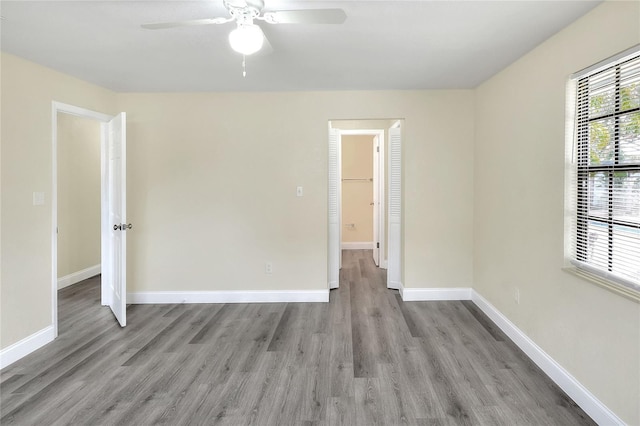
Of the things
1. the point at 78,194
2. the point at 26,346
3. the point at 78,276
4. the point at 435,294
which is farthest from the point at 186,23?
the point at 78,276

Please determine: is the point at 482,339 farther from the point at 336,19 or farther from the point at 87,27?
the point at 87,27

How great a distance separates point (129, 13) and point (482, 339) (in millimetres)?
3567

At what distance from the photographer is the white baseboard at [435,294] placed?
3.71m

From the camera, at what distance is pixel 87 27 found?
2.13 meters

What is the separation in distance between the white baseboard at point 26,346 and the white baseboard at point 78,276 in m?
1.79

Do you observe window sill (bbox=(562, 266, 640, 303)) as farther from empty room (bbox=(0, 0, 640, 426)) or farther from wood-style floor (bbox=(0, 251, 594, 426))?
wood-style floor (bbox=(0, 251, 594, 426))

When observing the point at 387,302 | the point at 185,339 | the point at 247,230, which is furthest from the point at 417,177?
the point at 185,339

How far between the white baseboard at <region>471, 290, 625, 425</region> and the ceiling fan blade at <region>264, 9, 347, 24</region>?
8.29ft

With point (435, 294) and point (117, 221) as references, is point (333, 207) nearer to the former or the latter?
point (435, 294)

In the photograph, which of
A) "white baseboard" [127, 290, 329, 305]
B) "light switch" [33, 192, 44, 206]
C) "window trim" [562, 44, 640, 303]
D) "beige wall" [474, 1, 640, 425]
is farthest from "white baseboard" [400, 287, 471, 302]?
"light switch" [33, 192, 44, 206]

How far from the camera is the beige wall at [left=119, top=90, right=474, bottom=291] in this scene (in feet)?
11.9

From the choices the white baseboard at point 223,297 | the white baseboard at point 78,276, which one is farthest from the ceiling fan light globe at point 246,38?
the white baseboard at point 78,276

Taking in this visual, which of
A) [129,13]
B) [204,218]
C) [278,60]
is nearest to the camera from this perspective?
[129,13]

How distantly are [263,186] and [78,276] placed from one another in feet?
10.3
